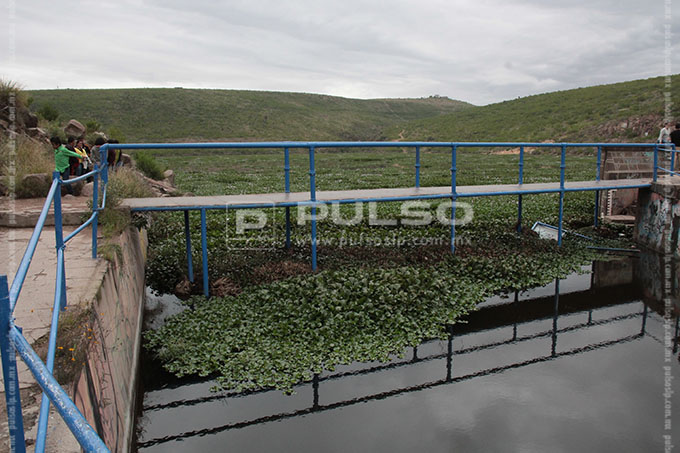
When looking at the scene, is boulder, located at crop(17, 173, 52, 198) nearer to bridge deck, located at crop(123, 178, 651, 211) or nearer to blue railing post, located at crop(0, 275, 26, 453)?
bridge deck, located at crop(123, 178, 651, 211)

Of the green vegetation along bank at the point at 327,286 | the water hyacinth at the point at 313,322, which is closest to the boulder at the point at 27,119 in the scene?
the green vegetation along bank at the point at 327,286

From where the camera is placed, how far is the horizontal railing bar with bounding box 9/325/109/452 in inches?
59.6

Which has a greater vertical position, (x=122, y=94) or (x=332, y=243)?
(x=122, y=94)

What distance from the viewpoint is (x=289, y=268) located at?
27.6ft

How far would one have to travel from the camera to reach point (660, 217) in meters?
10.7

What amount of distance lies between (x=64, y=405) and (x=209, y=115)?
72.3m

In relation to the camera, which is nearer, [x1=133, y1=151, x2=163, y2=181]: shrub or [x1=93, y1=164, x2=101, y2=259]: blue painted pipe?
[x1=93, y1=164, x2=101, y2=259]: blue painted pipe

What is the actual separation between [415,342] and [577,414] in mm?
2002

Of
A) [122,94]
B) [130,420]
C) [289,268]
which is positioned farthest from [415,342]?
[122,94]

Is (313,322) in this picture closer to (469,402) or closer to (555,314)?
(469,402)

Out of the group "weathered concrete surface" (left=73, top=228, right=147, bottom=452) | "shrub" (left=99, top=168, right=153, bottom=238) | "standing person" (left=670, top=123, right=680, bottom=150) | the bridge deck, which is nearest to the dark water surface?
"weathered concrete surface" (left=73, top=228, right=147, bottom=452)

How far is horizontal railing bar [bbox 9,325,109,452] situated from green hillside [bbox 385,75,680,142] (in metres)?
42.4

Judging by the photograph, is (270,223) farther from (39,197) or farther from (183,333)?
(183,333)

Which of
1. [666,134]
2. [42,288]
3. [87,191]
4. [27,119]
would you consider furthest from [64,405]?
[666,134]
